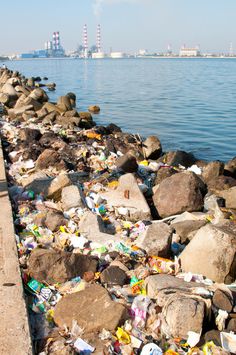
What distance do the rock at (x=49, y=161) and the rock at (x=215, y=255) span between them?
432 centimetres

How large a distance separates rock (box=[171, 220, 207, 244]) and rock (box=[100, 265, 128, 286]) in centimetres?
145

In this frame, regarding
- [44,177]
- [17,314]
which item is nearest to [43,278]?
[17,314]

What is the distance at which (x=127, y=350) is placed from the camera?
11.3 feet

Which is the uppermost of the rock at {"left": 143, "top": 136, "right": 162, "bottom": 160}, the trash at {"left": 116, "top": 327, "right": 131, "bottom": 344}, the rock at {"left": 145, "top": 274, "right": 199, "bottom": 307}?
the rock at {"left": 145, "top": 274, "right": 199, "bottom": 307}

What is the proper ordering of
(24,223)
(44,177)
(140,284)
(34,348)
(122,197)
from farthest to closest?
(44,177)
(122,197)
(24,223)
(140,284)
(34,348)

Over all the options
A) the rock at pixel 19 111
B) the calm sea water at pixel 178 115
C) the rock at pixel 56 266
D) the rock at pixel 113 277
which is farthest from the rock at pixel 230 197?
the rock at pixel 19 111

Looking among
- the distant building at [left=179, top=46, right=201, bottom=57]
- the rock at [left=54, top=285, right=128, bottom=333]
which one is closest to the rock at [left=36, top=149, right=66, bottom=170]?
the rock at [left=54, top=285, right=128, bottom=333]

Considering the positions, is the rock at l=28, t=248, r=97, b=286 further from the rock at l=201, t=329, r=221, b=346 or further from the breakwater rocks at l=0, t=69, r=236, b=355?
the rock at l=201, t=329, r=221, b=346

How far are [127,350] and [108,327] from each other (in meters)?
0.28

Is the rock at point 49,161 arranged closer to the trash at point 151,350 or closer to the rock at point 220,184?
the rock at point 220,184

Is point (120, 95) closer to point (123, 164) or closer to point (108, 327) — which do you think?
point (123, 164)

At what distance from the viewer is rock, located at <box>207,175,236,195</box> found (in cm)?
793

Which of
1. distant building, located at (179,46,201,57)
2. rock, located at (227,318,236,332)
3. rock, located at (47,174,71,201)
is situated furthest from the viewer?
distant building, located at (179,46,201,57)

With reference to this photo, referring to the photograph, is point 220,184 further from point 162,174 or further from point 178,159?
point 178,159
